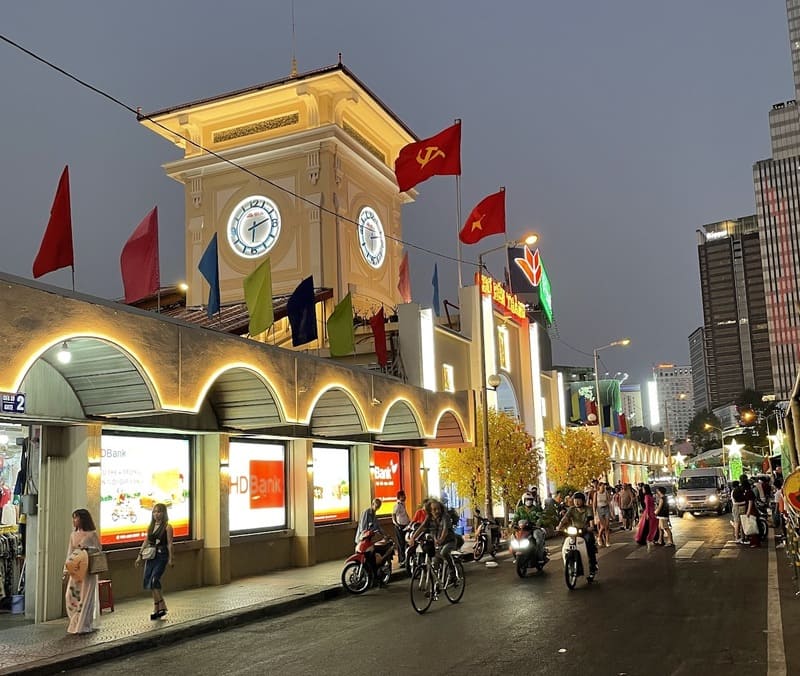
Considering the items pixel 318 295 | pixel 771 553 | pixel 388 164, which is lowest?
pixel 771 553

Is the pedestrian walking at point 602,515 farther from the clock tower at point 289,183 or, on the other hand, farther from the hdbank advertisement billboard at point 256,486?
the clock tower at point 289,183

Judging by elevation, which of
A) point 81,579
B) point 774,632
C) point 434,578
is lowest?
point 774,632

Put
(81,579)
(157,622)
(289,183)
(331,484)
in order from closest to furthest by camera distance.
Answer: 1. (81,579)
2. (157,622)
3. (331,484)
4. (289,183)

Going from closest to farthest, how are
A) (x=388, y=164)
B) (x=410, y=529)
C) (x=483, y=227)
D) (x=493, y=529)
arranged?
(x=410, y=529), (x=493, y=529), (x=483, y=227), (x=388, y=164)

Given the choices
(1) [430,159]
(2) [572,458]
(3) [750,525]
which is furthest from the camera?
(2) [572,458]

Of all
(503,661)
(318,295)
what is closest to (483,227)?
(318,295)

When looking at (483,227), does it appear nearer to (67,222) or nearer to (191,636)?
(67,222)

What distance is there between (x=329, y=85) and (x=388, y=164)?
653 cm

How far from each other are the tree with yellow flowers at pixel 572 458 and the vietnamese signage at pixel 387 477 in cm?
1507

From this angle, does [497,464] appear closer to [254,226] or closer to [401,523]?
[401,523]

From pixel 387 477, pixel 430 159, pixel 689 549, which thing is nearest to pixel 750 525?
pixel 689 549

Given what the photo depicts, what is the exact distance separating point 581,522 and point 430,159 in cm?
1278

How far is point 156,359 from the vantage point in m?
14.7

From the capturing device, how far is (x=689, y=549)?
2380 centimetres
